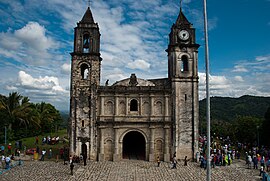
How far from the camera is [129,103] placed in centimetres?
2653

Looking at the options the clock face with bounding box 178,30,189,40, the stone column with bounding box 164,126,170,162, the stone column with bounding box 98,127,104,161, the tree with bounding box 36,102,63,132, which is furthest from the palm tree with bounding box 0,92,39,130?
the clock face with bounding box 178,30,189,40

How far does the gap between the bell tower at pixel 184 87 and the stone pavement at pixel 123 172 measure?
2356mm

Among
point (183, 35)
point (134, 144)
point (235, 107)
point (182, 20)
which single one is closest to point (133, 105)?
point (134, 144)

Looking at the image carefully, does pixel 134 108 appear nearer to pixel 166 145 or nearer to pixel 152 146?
pixel 152 146

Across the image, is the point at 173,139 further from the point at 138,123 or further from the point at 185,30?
the point at 185,30

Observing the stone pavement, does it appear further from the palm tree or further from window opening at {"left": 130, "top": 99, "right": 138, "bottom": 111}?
the palm tree

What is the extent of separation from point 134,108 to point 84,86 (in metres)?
6.32

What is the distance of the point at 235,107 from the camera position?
10906 cm

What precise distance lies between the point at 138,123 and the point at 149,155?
367 centimetres

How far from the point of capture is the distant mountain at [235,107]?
95.4 meters

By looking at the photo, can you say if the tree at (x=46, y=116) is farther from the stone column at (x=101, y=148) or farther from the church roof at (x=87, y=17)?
the church roof at (x=87, y=17)

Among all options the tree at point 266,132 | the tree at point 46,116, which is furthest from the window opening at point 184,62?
the tree at point 46,116

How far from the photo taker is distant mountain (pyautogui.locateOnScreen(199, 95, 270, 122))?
95375mm

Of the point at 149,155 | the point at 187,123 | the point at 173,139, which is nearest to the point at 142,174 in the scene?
the point at 149,155
